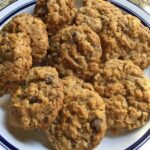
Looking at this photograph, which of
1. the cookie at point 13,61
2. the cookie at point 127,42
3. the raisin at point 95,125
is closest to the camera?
the raisin at point 95,125

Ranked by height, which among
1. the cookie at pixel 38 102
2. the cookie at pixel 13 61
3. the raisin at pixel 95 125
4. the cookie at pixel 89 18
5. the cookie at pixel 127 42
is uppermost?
the cookie at pixel 89 18

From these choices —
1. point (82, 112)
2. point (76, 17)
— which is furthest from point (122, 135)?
point (76, 17)

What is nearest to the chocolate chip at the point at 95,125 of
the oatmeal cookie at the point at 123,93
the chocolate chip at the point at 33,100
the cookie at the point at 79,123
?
the cookie at the point at 79,123

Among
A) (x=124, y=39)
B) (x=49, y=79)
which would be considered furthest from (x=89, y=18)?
(x=49, y=79)

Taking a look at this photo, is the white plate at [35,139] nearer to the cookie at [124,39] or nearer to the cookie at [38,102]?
the cookie at [38,102]

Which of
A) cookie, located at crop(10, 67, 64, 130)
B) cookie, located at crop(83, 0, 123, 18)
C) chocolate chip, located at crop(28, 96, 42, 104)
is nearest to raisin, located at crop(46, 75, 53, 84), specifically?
cookie, located at crop(10, 67, 64, 130)

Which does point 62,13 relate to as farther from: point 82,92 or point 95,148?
point 95,148
